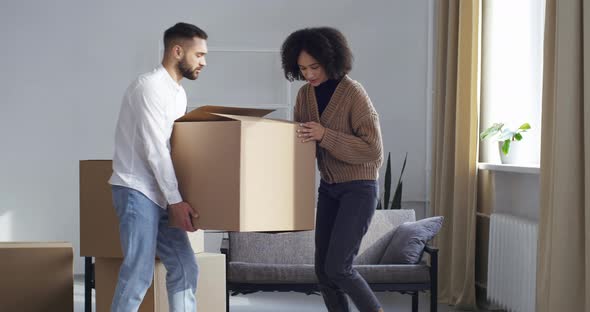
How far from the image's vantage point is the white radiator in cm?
413

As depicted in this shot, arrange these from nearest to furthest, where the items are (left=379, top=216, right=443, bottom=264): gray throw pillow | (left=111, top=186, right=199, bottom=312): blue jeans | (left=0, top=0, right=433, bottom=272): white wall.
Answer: (left=111, top=186, right=199, bottom=312): blue jeans
(left=379, top=216, right=443, bottom=264): gray throw pillow
(left=0, top=0, right=433, bottom=272): white wall

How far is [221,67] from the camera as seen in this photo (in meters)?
5.92

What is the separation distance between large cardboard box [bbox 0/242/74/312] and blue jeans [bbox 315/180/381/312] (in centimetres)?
136

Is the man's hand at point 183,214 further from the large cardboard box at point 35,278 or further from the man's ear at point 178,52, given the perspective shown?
the large cardboard box at point 35,278

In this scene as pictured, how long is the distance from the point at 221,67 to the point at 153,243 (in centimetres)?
322

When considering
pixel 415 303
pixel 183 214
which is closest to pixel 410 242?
pixel 415 303

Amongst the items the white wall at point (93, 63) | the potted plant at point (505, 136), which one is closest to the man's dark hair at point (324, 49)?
the potted plant at point (505, 136)

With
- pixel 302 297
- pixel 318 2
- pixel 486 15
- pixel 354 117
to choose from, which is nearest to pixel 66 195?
pixel 302 297

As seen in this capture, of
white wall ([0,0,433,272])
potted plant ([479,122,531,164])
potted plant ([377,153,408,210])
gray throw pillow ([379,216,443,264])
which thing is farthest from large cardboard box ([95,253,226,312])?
white wall ([0,0,433,272])

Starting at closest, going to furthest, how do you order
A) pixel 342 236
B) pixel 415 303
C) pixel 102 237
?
pixel 342 236 → pixel 102 237 → pixel 415 303

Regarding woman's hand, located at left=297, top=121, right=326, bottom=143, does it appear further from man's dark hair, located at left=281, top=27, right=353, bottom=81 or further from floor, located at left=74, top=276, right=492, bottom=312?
floor, located at left=74, top=276, right=492, bottom=312

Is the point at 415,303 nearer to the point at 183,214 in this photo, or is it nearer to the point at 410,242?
the point at 410,242

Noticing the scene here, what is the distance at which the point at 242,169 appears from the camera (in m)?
2.67

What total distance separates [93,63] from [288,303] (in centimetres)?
219
